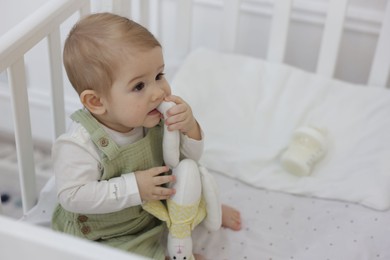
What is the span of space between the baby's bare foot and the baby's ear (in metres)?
0.33

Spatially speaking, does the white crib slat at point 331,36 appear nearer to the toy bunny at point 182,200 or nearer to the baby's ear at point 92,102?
the toy bunny at point 182,200

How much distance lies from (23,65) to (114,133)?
0.18 m

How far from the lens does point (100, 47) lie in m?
0.81

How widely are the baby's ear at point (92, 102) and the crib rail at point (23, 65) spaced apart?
0.41 ft

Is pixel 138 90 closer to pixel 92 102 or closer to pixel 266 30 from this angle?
pixel 92 102

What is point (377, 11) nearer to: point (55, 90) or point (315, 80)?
point (315, 80)

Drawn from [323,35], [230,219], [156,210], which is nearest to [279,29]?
[323,35]

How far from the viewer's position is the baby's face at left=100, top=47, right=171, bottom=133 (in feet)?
2.70

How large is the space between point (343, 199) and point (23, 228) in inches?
27.6

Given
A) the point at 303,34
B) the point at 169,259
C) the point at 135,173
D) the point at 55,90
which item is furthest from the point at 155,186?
the point at 303,34

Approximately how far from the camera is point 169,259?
953mm

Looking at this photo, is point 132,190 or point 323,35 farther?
point 323,35

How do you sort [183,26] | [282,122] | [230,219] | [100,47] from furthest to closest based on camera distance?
1. [183,26]
2. [282,122]
3. [230,219]
4. [100,47]

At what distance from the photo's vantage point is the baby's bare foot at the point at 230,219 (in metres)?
1.05
